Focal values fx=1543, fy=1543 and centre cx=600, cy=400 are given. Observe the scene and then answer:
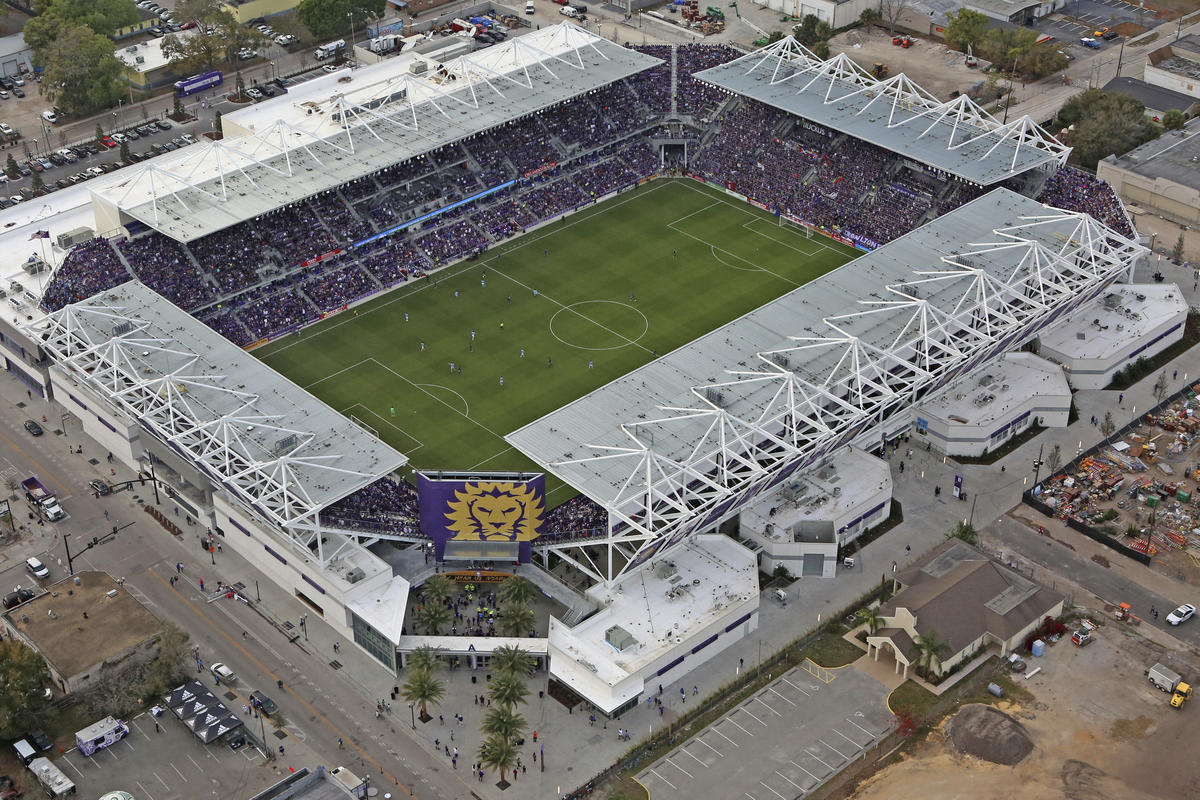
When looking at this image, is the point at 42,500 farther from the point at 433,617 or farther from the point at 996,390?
the point at 996,390

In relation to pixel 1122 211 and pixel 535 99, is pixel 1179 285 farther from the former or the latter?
pixel 535 99

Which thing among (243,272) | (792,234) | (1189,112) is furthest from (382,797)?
(1189,112)

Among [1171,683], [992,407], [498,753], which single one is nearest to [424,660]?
[498,753]

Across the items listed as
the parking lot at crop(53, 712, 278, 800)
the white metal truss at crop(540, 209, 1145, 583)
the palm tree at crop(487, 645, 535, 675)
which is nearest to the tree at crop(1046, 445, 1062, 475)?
the white metal truss at crop(540, 209, 1145, 583)

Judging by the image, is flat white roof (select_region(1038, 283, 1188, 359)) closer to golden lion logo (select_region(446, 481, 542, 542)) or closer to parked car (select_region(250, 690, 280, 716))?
golden lion logo (select_region(446, 481, 542, 542))

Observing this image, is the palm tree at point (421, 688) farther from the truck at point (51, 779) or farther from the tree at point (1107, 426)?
the tree at point (1107, 426)
